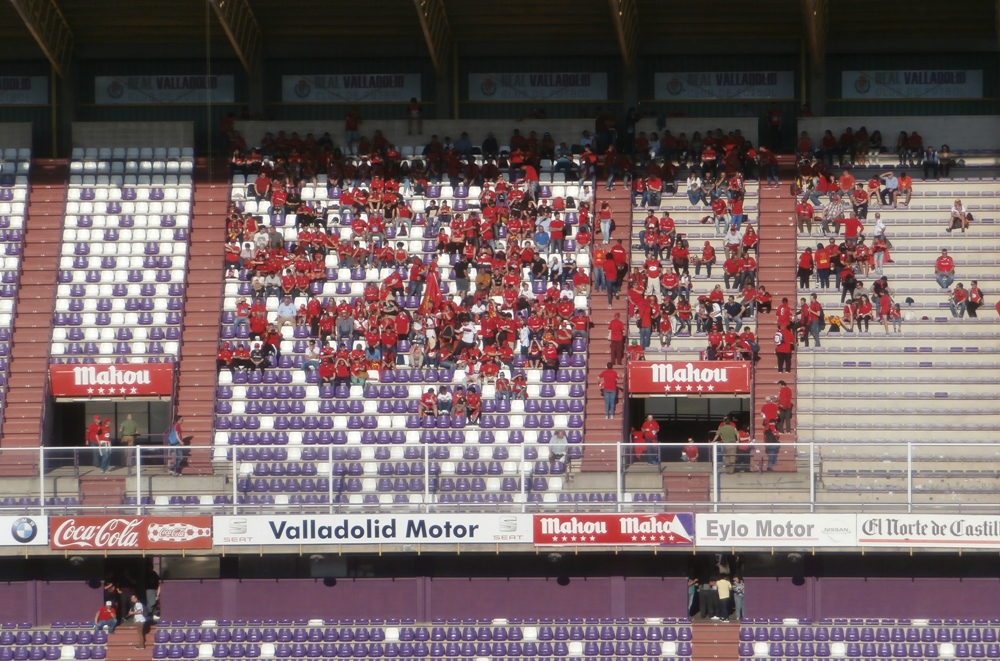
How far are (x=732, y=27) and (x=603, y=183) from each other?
4.88m

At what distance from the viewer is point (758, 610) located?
27.2 m

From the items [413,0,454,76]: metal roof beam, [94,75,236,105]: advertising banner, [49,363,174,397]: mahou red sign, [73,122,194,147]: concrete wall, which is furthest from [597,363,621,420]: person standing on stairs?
[94,75,236,105]: advertising banner

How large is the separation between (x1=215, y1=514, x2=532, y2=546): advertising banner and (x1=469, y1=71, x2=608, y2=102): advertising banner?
43.9 ft

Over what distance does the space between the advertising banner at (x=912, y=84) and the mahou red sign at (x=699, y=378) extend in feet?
30.6

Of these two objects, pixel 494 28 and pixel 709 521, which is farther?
pixel 494 28

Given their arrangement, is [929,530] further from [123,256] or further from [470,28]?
[123,256]

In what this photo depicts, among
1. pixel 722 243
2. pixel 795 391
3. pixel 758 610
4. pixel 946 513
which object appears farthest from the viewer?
pixel 722 243

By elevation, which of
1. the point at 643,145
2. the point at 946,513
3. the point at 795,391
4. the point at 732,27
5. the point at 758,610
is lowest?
the point at 758,610

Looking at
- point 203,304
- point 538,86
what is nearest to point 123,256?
point 203,304

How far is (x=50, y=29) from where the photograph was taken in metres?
35.0

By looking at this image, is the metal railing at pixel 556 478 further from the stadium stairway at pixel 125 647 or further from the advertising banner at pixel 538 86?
the advertising banner at pixel 538 86

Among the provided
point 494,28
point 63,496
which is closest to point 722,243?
point 494,28

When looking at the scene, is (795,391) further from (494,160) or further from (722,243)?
(494,160)

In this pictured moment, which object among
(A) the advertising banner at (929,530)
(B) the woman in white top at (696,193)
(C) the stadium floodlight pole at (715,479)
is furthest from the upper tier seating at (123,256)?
(A) the advertising banner at (929,530)
